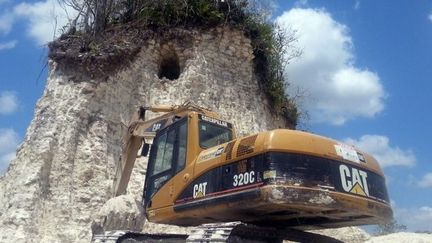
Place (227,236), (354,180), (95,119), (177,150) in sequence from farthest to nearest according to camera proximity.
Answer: (95,119) < (177,150) < (354,180) < (227,236)

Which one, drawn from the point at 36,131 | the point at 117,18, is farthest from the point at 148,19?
the point at 36,131

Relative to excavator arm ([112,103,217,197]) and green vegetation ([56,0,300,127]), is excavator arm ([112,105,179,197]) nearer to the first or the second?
excavator arm ([112,103,217,197])

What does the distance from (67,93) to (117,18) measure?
11.1 ft

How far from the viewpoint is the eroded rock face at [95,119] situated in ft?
38.5

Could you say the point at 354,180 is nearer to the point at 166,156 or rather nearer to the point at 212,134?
the point at 212,134

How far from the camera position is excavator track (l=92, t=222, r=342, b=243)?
573 centimetres

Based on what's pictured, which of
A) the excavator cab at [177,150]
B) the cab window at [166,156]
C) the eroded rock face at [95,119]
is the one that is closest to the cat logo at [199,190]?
the excavator cab at [177,150]

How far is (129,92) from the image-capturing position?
1441 centimetres

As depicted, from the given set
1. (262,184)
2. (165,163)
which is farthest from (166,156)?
(262,184)

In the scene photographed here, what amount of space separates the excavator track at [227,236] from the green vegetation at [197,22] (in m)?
8.19

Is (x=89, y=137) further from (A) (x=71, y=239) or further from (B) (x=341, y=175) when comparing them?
(B) (x=341, y=175)

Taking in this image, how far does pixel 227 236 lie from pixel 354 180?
5.32 feet

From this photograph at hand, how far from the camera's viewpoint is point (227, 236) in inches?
221

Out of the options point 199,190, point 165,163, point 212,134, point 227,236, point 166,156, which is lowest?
point 227,236
